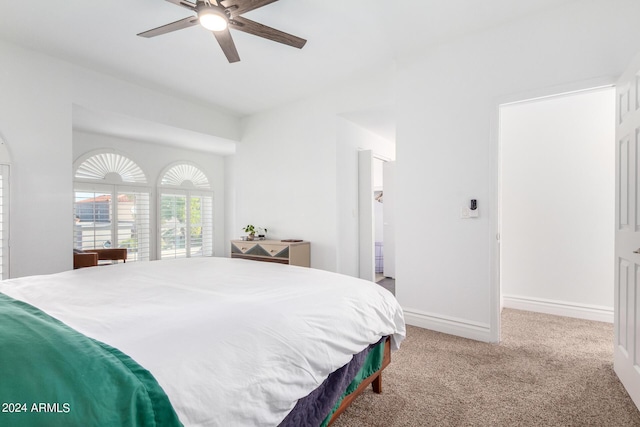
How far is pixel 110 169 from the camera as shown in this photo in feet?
17.5

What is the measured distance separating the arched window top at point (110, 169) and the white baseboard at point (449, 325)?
16.6 ft

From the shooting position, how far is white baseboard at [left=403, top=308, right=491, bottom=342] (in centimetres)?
273

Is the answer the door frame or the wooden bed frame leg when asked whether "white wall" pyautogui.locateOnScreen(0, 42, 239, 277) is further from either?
the door frame

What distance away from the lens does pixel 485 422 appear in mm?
1620

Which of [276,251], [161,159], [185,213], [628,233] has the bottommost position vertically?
[276,251]

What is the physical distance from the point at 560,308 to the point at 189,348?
3.89 metres

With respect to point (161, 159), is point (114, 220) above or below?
below

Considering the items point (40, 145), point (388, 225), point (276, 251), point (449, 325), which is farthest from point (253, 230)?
point (449, 325)

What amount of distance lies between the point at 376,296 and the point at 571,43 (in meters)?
2.46

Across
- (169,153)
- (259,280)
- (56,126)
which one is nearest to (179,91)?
(56,126)

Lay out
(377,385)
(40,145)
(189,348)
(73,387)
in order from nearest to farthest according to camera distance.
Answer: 1. (73,387)
2. (189,348)
3. (377,385)
4. (40,145)

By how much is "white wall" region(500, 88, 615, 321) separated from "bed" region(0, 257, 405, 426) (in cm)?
261

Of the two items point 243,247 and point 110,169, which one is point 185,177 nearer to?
point 110,169

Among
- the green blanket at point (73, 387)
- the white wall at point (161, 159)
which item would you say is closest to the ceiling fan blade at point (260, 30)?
the green blanket at point (73, 387)
